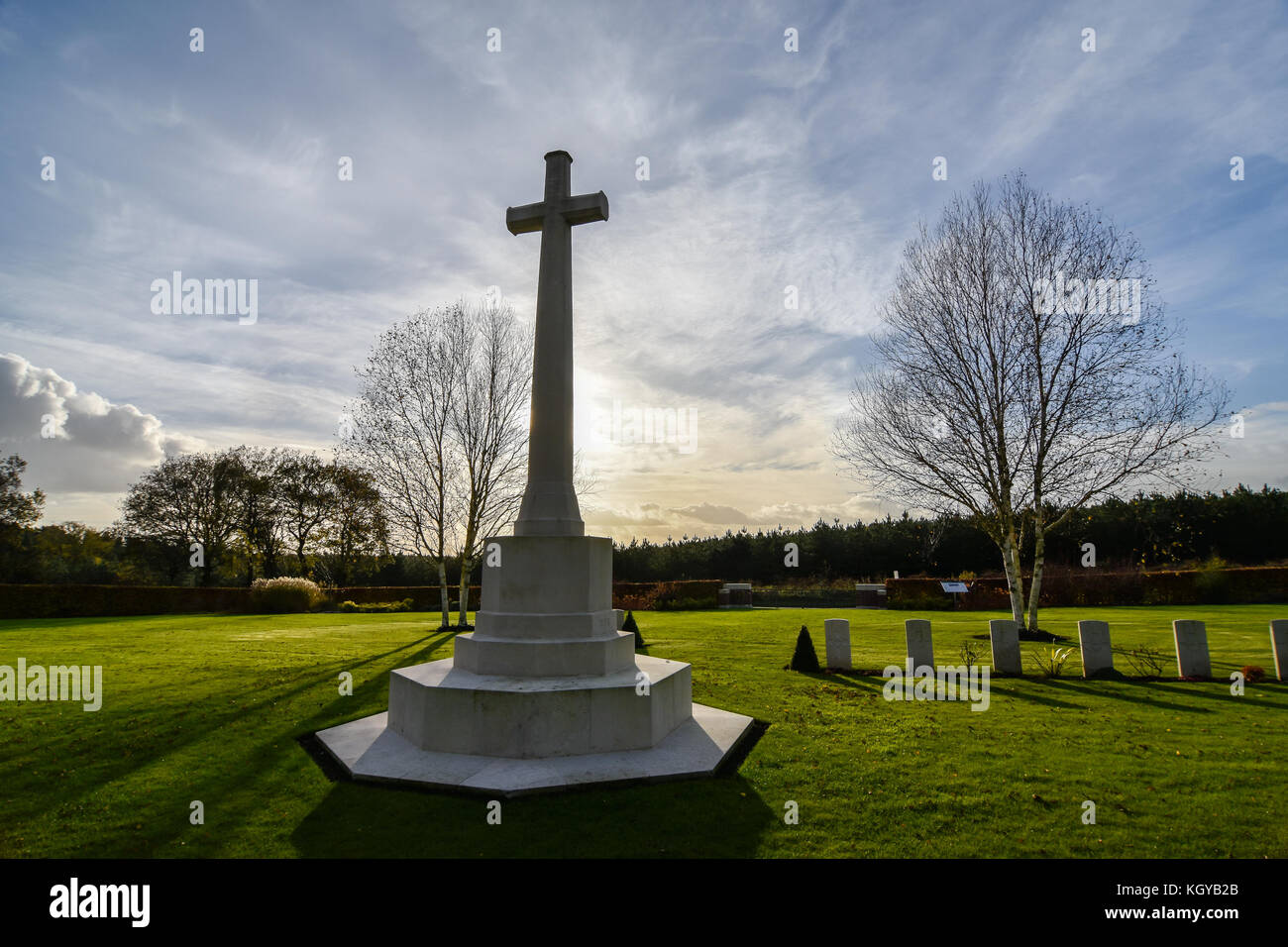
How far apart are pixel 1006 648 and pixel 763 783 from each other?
8.19 metres

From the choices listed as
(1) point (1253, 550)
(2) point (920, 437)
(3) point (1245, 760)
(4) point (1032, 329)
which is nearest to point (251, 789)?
(3) point (1245, 760)

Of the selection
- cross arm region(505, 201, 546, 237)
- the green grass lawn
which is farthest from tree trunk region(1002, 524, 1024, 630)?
cross arm region(505, 201, 546, 237)

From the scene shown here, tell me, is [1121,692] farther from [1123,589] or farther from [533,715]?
[1123,589]

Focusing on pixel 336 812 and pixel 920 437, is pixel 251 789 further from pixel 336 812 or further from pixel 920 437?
Answer: pixel 920 437

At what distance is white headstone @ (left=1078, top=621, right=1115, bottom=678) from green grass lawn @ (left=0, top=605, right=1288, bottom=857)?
0.43 m

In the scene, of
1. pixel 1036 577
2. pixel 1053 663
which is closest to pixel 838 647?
pixel 1053 663

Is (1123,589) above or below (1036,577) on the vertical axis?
below

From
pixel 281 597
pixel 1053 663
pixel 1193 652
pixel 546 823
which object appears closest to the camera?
pixel 546 823

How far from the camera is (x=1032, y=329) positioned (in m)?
17.1

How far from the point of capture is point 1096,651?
10859 millimetres

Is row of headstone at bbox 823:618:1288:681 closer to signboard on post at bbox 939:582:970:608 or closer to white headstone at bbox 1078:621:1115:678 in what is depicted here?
white headstone at bbox 1078:621:1115:678

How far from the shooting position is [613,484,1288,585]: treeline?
109 feet

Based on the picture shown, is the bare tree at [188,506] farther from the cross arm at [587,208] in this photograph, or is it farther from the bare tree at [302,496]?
the cross arm at [587,208]
